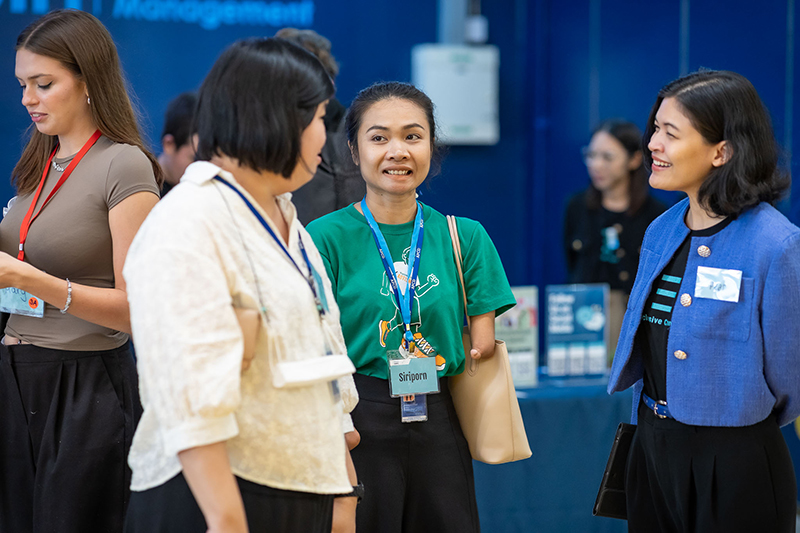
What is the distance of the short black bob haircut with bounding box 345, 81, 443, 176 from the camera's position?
2113mm

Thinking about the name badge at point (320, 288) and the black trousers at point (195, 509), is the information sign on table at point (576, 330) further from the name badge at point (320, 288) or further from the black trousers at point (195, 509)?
the black trousers at point (195, 509)

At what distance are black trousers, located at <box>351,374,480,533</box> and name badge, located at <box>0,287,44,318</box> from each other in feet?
2.53

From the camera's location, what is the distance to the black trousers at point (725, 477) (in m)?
1.82

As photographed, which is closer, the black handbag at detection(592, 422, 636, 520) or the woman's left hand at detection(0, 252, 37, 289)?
the woman's left hand at detection(0, 252, 37, 289)

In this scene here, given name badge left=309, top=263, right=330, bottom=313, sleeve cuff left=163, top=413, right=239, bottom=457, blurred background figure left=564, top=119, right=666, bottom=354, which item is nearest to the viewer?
Result: sleeve cuff left=163, top=413, right=239, bottom=457

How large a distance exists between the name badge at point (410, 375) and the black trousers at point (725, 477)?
572 millimetres

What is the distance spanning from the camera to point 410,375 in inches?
75.9

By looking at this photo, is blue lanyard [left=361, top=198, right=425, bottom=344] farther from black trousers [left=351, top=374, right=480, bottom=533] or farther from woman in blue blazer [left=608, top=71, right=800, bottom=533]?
woman in blue blazer [left=608, top=71, right=800, bottom=533]

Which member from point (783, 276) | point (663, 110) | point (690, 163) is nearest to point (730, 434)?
point (783, 276)

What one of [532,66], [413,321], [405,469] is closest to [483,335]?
[413,321]

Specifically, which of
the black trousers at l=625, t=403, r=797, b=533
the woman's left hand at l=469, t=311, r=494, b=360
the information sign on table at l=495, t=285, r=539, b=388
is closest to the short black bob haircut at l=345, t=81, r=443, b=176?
the woman's left hand at l=469, t=311, r=494, b=360

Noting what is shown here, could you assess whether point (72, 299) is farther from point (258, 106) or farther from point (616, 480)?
point (616, 480)

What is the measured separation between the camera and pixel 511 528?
305 centimetres

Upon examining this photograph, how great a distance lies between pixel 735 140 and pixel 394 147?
83 centimetres
